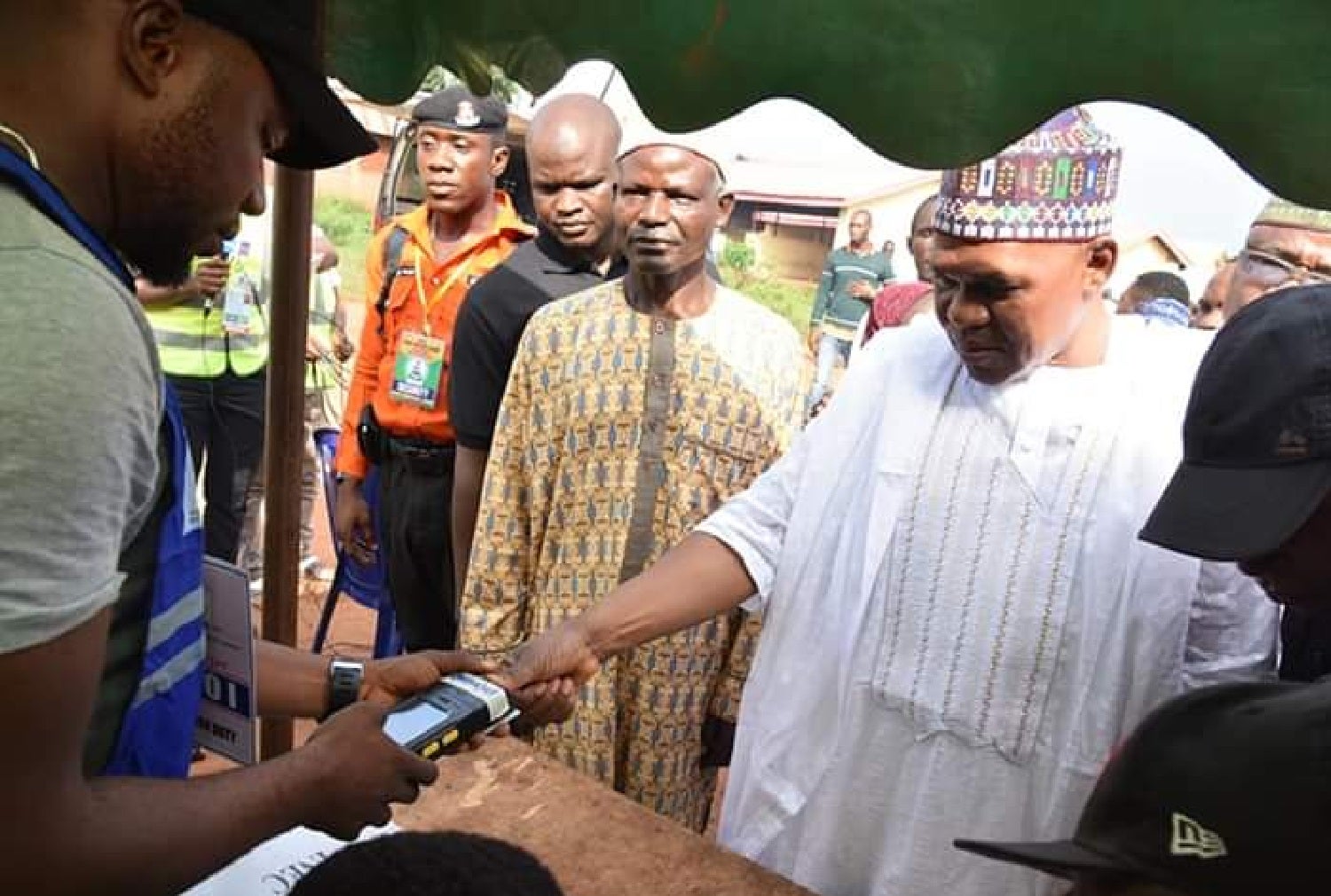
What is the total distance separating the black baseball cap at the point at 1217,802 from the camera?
62 cm

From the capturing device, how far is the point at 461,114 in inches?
151

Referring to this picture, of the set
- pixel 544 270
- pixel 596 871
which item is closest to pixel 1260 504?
pixel 596 871

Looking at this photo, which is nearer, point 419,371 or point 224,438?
point 419,371

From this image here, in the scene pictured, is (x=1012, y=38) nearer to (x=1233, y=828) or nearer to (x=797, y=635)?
(x=1233, y=828)

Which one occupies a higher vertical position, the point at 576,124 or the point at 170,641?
the point at 576,124

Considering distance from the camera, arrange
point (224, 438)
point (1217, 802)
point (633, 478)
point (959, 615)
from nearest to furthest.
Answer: point (1217, 802)
point (959, 615)
point (633, 478)
point (224, 438)

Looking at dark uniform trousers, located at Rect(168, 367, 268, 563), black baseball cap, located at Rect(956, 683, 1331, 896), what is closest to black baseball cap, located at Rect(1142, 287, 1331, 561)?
black baseball cap, located at Rect(956, 683, 1331, 896)

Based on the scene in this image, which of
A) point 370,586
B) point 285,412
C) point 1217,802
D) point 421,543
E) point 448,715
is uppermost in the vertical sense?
point 1217,802

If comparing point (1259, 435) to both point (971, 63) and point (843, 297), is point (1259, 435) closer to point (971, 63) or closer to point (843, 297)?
point (971, 63)

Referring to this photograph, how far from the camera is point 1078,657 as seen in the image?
167 centimetres

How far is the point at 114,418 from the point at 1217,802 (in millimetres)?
808

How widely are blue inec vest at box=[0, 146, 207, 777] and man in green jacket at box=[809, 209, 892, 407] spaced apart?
699 centimetres

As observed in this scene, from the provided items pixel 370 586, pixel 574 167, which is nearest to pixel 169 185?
pixel 574 167

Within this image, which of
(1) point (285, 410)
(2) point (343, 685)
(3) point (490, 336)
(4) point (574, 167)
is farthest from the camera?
(4) point (574, 167)
